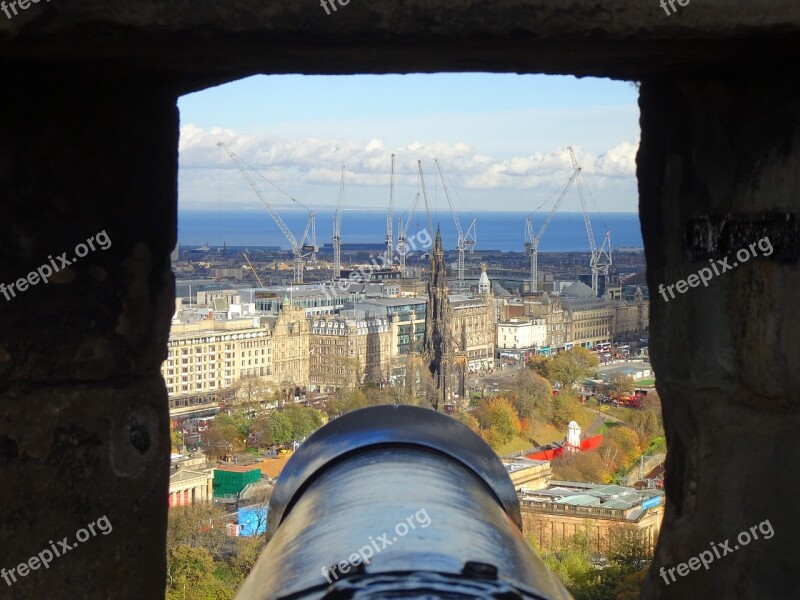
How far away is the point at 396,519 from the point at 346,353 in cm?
4155

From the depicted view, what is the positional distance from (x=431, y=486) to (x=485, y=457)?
8.4 inches

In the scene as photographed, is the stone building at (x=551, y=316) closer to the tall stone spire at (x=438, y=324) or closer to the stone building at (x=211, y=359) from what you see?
the tall stone spire at (x=438, y=324)

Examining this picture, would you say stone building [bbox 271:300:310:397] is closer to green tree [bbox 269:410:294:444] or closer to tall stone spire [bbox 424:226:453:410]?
tall stone spire [bbox 424:226:453:410]

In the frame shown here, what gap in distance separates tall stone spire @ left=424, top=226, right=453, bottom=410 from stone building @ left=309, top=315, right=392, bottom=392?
67.4 inches

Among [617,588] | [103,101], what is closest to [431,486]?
[103,101]

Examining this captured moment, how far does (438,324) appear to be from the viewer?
142 ft

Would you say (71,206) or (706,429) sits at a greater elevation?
(71,206)

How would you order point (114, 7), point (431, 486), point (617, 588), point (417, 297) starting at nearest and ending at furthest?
1. point (114, 7)
2. point (431, 486)
3. point (617, 588)
4. point (417, 297)

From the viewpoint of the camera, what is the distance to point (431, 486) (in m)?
1.38

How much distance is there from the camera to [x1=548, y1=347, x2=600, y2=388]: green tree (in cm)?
3875

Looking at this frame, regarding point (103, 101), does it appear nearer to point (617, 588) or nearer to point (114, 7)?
point (114, 7)

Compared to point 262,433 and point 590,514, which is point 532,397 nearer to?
point 262,433

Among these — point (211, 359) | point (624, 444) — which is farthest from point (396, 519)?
point (211, 359)

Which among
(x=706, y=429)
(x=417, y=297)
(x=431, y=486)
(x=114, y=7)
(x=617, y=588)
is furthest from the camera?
(x=417, y=297)
